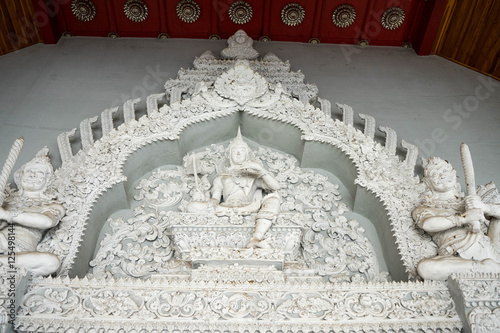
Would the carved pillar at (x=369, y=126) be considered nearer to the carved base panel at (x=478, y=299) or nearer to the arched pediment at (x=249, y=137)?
the arched pediment at (x=249, y=137)

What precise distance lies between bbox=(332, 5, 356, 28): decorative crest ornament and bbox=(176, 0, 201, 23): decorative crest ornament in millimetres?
2062

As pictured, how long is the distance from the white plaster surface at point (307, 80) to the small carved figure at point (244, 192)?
1.59 m

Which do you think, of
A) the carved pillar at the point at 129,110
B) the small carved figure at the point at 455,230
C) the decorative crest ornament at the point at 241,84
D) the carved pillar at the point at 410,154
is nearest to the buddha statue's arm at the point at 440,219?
the small carved figure at the point at 455,230

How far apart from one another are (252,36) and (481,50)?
3.27 metres

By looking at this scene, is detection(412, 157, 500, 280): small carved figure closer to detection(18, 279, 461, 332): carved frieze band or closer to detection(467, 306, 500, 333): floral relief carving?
detection(18, 279, 461, 332): carved frieze band

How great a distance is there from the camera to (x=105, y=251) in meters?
4.55

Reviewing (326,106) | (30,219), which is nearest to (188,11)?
(326,106)

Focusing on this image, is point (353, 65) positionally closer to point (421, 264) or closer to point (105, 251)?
point (421, 264)

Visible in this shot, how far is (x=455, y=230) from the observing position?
4113 mm

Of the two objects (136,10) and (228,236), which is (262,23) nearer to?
(136,10)

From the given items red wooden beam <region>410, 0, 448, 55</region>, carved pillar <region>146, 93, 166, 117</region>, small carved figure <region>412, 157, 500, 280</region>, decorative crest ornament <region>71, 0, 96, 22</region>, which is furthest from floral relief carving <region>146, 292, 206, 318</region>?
red wooden beam <region>410, 0, 448, 55</region>

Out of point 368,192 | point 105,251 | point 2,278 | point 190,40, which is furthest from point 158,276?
point 190,40

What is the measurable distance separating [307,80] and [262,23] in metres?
1.34

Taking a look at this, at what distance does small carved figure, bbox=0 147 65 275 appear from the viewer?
148 inches
